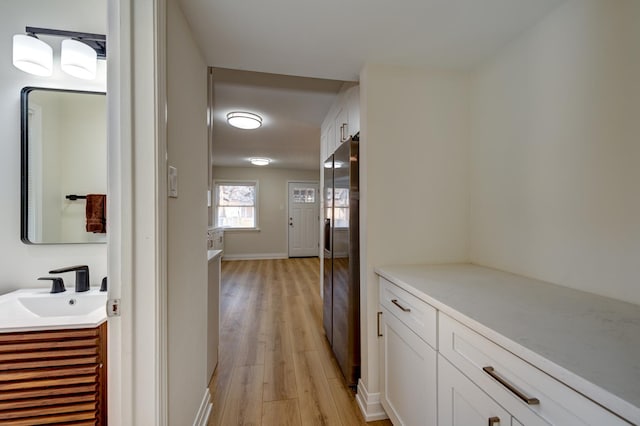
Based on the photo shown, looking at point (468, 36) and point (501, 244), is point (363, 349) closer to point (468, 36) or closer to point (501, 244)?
point (501, 244)

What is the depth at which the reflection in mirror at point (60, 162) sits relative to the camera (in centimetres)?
135


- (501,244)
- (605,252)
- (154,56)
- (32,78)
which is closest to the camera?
(154,56)

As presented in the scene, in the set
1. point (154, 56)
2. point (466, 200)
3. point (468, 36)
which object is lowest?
point (466, 200)

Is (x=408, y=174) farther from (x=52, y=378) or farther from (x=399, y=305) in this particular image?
→ (x=52, y=378)

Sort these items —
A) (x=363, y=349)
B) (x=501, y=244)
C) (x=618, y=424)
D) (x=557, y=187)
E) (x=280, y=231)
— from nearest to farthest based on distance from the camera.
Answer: (x=618, y=424) < (x=557, y=187) < (x=501, y=244) < (x=363, y=349) < (x=280, y=231)

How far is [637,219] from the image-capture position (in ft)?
3.13

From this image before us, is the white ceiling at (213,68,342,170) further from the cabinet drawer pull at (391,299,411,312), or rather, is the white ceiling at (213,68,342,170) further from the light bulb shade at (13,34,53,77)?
the cabinet drawer pull at (391,299,411,312)

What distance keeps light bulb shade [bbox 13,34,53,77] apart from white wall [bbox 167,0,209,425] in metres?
0.71

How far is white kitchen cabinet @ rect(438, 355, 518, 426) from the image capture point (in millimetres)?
773

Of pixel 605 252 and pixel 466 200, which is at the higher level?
pixel 466 200

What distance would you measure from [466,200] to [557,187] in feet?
1.80

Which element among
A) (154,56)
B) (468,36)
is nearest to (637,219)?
(468,36)

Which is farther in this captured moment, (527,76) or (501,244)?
(501,244)

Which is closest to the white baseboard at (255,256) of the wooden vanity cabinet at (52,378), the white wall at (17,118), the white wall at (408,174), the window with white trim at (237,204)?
the window with white trim at (237,204)
